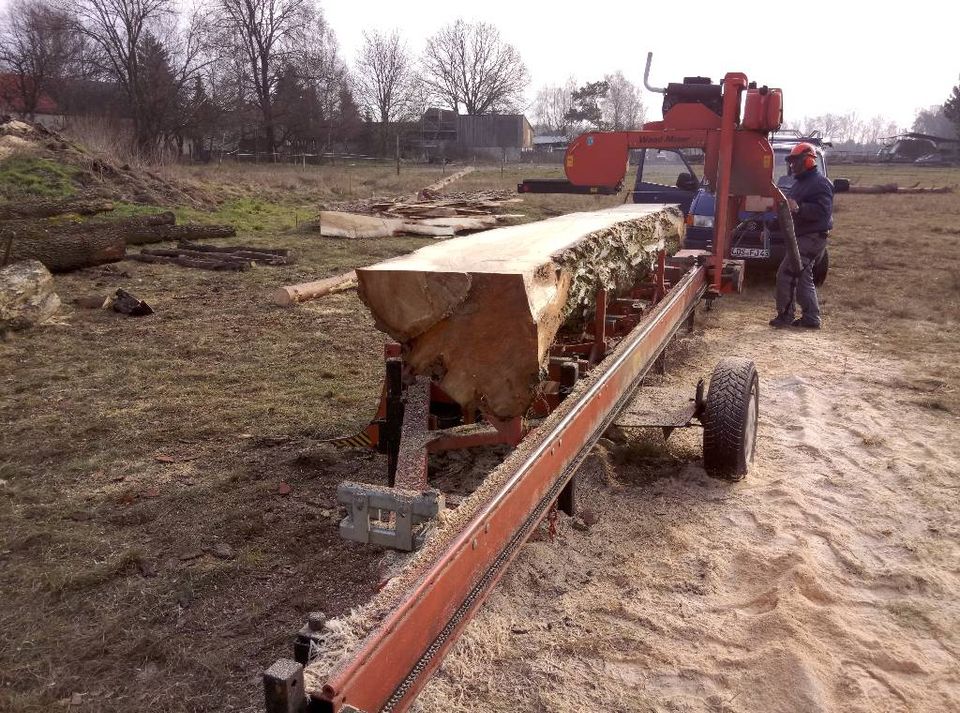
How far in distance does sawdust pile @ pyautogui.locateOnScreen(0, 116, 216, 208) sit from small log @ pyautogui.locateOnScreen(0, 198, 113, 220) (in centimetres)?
311

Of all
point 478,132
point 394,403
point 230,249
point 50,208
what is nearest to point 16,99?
point 478,132

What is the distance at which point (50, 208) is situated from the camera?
11.0 m

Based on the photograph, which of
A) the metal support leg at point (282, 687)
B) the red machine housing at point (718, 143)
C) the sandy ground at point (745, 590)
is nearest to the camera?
the metal support leg at point (282, 687)

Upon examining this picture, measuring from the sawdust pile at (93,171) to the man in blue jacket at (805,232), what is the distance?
1278cm

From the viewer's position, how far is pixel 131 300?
25.4 ft

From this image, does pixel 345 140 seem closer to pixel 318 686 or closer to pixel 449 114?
pixel 449 114

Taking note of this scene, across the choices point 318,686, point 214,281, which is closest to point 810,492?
point 318,686

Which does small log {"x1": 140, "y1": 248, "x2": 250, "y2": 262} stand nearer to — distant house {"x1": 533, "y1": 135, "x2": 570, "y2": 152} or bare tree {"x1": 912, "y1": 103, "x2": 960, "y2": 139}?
distant house {"x1": 533, "y1": 135, "x2": 570, "y2": 152}

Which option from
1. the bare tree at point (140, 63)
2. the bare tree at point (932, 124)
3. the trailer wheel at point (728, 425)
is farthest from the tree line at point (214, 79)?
the bare tree at point (932, 124)

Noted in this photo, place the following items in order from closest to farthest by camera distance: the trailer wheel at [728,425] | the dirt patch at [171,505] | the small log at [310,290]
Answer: the dirt patch at [171,505]
the trailer wheel at [728,425]
the small log at [310,290]

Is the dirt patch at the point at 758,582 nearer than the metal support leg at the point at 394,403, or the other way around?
the dirt patch at the point at 758,582

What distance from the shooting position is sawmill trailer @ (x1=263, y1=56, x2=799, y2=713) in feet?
5.17

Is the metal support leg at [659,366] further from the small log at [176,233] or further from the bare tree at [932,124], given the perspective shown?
the bare tree at [932,124]

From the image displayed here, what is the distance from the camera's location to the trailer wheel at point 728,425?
13.0ft
